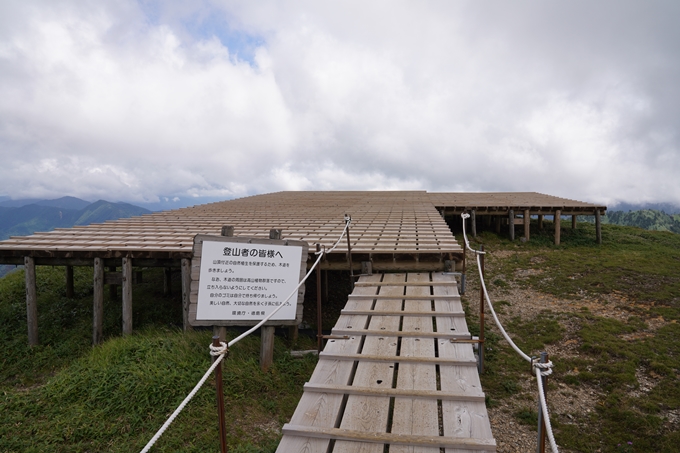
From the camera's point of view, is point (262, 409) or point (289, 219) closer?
point (262, 409)

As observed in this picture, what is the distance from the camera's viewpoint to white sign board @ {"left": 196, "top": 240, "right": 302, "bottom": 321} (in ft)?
16.8

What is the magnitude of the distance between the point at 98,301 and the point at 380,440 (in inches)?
269

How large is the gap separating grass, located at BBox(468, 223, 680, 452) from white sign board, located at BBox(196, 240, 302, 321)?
336 centimetres

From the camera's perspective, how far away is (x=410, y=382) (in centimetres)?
368

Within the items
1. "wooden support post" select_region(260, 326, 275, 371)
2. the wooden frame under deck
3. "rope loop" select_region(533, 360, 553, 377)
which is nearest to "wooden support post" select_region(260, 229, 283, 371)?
"wooden support post" select_region(260, 326, 275, 371)

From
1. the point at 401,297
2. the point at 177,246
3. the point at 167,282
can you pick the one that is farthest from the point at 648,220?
the point at 177,246

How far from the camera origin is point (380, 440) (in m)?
2.95

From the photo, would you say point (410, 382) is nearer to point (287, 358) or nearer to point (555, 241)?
point (287, 358)

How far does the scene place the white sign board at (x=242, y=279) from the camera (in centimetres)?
512

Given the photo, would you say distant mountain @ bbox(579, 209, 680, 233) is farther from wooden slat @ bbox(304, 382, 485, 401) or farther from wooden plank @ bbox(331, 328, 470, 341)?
wooden slat @ bbox(304, 382, 485, 401)

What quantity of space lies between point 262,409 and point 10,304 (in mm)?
8519

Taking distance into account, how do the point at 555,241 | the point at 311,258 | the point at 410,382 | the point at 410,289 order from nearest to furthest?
the point at 410,382, the point at 410,289, the point at 311,258, the point at 555,241

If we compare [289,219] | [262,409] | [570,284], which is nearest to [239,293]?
[262,409]

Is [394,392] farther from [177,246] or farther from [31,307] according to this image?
[31,307]
